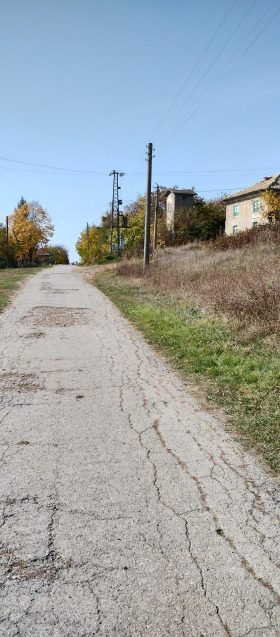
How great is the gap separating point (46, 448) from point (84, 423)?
0.65m

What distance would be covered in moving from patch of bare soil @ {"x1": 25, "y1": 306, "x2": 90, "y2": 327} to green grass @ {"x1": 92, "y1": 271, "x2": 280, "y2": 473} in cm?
141

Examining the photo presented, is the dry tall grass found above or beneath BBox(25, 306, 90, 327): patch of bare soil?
above

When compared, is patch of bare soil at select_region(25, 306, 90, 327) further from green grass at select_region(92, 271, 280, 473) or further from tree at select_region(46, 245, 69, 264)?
tree at select_region(46, 245, 69, 264)

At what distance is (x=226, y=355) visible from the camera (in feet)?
22.8

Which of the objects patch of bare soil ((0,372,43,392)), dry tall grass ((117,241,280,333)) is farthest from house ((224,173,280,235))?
patch of bare soil ((0,372,43,392))

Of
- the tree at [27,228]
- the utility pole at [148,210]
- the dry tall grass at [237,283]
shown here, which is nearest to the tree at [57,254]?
the tree at [27,228]

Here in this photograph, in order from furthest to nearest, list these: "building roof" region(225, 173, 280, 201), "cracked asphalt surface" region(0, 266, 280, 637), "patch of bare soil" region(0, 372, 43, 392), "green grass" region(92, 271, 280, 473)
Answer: "building roof" region(225, 173, 280, 201), "patch of bare soil" region(0, 372, 43, 392), "green grass" region(92, 271, 280, 473), "cracked asphalt surface" region(0, 266, 280, 637)

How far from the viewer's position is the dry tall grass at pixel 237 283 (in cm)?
829

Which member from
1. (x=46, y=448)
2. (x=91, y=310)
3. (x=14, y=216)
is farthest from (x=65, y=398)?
(x=14, y=216)

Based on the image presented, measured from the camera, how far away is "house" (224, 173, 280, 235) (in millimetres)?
45938

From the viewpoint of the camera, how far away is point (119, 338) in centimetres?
906

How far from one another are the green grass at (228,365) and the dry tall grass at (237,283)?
0.40m

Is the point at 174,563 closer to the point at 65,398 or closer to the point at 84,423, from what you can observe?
the point at 84,423

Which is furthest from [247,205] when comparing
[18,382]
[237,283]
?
[18,382]
